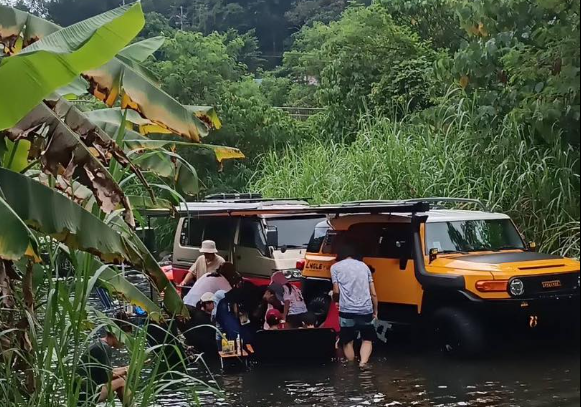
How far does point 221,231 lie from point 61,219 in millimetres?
9592

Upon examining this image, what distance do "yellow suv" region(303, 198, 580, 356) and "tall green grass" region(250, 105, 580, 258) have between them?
47 cm

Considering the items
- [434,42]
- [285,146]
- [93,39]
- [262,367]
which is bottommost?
[262,367]

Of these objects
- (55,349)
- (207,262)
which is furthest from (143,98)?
(207,262)

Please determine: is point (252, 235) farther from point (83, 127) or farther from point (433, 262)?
point (83, 127)

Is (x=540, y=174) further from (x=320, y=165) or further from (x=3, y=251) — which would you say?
(x=320, y=165)

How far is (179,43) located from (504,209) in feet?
67.9

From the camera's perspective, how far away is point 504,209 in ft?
34.5

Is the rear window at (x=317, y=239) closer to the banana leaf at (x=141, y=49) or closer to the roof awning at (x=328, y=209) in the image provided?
the roof awning at (x=328, y=209)

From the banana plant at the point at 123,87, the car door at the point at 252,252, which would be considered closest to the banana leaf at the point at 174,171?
the banana plant at the point at 123,87

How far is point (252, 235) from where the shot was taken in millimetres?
13977

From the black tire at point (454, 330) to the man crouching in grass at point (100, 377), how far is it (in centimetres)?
435

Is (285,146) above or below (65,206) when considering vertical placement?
above

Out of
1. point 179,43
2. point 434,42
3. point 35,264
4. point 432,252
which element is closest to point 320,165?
point 434,42

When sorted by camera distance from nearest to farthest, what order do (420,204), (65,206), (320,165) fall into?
(65,206)
(420,204)
(320,165)
